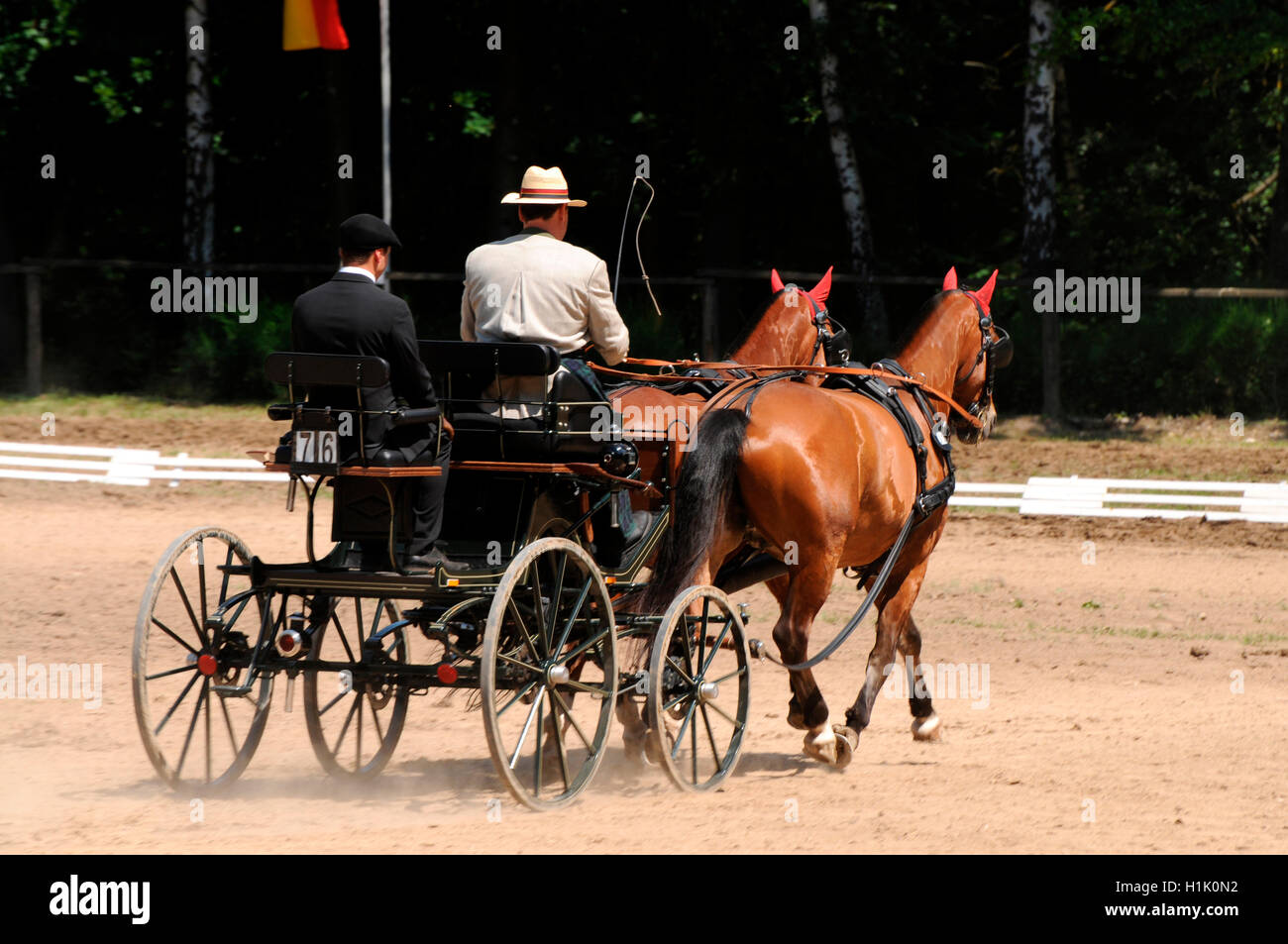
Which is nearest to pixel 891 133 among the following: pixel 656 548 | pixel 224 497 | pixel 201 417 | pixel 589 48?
pixel 589 48

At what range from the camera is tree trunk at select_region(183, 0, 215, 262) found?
21.4 m

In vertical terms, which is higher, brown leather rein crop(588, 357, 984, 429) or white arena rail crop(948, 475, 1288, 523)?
brown leather rein crop(588, 357, 984, 429)

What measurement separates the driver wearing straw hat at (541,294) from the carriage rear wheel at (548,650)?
28.0 inches

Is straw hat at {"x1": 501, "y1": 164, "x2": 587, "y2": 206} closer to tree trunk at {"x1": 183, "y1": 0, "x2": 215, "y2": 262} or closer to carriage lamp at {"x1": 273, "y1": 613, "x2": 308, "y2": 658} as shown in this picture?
carriage lamp at {"x1": 273, "y1": 613, "x2": 308, "y2": 658}

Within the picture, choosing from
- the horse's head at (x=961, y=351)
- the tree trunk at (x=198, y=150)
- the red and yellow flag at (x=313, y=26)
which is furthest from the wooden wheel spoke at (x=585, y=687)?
the tree trunk at (x=198, y=150)

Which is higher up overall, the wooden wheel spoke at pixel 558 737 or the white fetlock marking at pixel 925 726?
the wooden wheel spoke at pixel 558 737

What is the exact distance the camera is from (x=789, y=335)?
8.02 meters

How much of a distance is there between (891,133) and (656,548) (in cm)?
1695

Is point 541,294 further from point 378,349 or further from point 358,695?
point 358,695

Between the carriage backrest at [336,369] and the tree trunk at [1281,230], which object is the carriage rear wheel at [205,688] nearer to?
the carriage backrest at [336,369]

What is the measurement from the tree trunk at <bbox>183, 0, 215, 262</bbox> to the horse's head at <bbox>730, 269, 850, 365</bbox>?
15.2 m

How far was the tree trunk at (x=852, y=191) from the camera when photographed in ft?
66.4

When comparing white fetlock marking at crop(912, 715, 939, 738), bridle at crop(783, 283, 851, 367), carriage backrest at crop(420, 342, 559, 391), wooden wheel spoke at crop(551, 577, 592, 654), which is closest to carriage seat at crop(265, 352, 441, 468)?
carriage backrest at crop(420, 342, 559, 391)

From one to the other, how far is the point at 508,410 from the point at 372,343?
744mm
